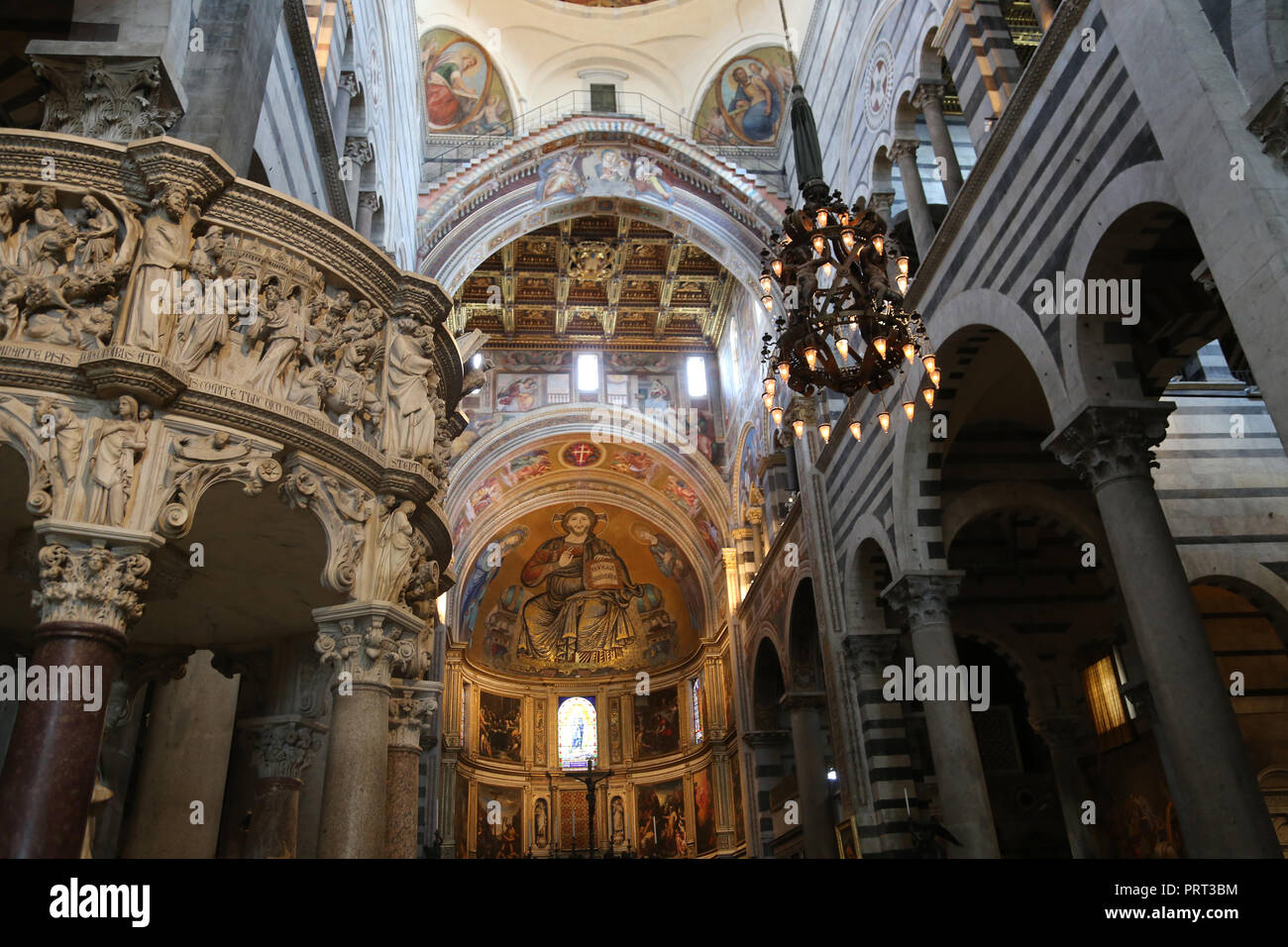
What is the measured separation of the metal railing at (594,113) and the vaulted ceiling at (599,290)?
240 centimetres

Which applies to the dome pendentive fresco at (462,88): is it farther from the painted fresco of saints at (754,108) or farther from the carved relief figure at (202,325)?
the carved relief figure at (202,325)

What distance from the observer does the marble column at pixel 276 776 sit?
8.72m

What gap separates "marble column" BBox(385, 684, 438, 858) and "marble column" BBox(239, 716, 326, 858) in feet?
5.57

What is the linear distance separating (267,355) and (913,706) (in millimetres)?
12861

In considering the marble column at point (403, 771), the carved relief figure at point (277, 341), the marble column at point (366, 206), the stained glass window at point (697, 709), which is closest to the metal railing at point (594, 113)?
the marble column at point (366, 206)

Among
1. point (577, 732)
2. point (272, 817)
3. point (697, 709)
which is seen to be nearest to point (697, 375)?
point (697, 709)

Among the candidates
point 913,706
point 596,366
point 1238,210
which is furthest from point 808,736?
point 1238,210

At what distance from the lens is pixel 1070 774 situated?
1444 centimetres

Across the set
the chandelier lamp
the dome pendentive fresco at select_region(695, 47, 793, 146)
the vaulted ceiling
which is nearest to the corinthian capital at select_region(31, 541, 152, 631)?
the chandelier lamp

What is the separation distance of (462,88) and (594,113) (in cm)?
300

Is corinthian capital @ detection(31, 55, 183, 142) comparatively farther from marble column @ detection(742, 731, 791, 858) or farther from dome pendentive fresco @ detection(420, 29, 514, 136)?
marble column @ detection(742, 731, 791, 858)

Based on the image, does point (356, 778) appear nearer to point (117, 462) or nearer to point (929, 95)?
point (117, 462)
